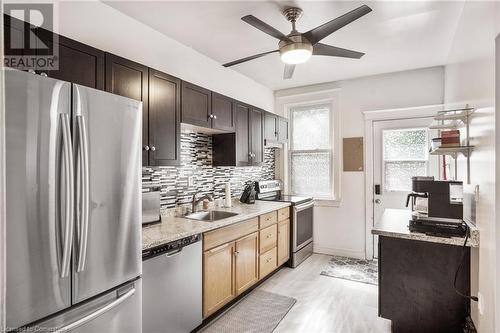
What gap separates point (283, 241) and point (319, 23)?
8.45 ft

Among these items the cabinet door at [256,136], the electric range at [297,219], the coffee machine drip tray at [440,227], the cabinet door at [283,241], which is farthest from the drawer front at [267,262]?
the coffee machine drip tray at [440,227]

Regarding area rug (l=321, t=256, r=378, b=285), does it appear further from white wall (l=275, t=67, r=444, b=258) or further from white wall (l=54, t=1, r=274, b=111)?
white wall (l=54, t=1, r=274, b=111)

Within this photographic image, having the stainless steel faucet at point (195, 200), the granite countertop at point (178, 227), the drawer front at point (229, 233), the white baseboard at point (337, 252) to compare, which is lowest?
the white baseboard at point (337, 252)

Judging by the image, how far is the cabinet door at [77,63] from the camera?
1.68 m

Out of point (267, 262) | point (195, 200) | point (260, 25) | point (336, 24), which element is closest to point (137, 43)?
point (260, 25)

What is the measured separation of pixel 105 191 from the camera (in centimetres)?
148

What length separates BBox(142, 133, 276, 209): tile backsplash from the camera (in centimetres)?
279

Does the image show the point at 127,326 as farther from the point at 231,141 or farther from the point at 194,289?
the point at 231,141

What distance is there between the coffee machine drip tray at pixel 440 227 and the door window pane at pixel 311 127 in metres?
2.37

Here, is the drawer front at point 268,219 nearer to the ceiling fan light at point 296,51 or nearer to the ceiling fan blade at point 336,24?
the ceiling fan light at point 296,51

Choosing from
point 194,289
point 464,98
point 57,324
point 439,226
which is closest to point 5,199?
point 57,324

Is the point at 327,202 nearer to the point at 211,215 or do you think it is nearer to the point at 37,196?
the point at 211,215

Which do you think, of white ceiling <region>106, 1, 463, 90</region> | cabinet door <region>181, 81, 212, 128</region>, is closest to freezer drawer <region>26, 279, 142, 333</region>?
cabinet door <region>181, 81, 212, 128</region>

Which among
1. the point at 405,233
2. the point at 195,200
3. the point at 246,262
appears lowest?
the point at 246,262
